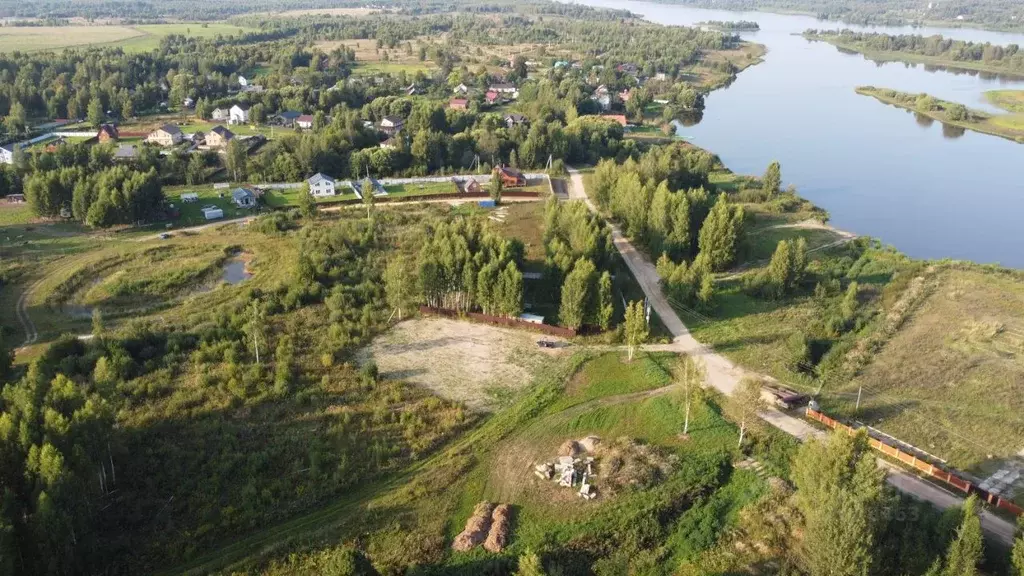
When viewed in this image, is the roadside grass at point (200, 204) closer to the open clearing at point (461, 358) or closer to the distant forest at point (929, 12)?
the open clearing at point (461, 358)

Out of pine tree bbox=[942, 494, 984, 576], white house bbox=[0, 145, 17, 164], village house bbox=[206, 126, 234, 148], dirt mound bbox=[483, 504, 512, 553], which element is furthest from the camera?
village house bbox=[206, 126, 234, 148]

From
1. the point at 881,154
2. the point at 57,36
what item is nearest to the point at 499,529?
the point at 881,154

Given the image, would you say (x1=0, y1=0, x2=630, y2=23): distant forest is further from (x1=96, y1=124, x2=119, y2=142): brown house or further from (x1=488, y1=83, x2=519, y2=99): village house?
(x1=96, y1=124, x2=119, y2=142): brown house

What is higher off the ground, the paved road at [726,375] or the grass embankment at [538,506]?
the paved road at [726,375]

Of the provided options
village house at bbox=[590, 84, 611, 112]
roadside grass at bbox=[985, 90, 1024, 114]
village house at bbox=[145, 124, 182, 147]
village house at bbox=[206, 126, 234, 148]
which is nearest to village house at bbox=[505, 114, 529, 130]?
village house at bbox=[590, 84, 611, 112]

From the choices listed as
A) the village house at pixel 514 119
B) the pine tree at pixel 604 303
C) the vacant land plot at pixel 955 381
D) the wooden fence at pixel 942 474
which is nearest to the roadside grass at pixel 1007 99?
the village house at pixel 514 119

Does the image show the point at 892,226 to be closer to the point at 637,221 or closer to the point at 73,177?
the point at 637,221

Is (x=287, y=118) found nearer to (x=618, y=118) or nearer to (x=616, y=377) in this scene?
(x=618, y=118)
